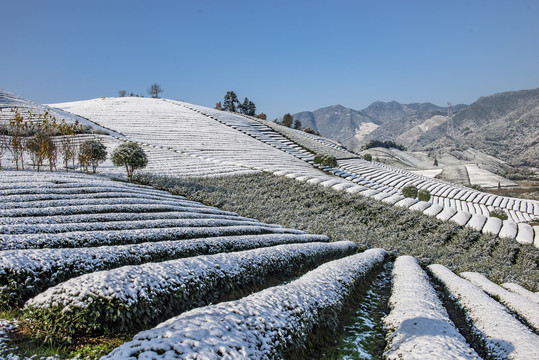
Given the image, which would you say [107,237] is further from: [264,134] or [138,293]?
[264,134]

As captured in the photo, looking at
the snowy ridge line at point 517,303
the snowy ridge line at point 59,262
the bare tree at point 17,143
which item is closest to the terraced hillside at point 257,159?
the snowy ridge line at point 517,303

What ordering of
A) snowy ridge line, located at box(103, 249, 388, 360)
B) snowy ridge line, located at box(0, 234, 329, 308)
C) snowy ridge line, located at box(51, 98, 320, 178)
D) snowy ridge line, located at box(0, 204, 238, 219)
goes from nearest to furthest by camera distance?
snowy ridge line, located at box(103, 249, 388, 360), snowy ridge line, located at box(0, 234, 329, 308), snowy ridge line, located at box(0, 204, 238, 219), snowy ridge line, located at box(51, 98, 320, 178)

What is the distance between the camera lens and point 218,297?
7621 millimetres

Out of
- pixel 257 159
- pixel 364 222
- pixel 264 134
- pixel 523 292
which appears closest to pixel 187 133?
pixel 264 134

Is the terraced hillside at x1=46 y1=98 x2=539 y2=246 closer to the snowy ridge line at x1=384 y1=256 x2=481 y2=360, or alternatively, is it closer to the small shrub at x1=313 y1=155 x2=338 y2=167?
the small shrub at x1=313 y1=155 x2=338 y2=167

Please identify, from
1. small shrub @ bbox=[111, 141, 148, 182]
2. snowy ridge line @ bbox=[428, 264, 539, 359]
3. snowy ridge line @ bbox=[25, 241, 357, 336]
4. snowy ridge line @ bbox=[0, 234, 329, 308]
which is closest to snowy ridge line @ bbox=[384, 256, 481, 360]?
snowy ridge line @ bbox=[428, 264, 539, 359]

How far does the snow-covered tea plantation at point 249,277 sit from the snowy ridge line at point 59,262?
3 centimetres

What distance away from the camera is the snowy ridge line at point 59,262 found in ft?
20.7

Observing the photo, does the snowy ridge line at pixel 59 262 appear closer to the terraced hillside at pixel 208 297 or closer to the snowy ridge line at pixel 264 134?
the terraced hillside at pixel 208 297

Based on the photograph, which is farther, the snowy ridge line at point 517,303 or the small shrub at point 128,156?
the small shrub at point 128,156

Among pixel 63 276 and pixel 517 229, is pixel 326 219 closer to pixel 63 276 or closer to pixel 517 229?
pixel 517 229

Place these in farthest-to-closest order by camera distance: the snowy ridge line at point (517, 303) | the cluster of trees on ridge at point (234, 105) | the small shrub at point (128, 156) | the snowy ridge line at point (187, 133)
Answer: the cluster of trees on ridge at point (234, 105)
the snowy ridge line at point (187, 133)
the small shrub at point (128, 156)
the snowy ridge line at point (517, 303)

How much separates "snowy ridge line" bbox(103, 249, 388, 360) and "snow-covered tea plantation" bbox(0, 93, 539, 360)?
30 millimetres

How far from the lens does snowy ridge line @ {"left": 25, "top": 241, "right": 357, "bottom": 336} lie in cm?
531
